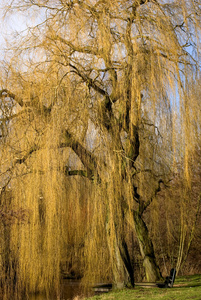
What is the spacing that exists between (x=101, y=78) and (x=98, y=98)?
1.85ft

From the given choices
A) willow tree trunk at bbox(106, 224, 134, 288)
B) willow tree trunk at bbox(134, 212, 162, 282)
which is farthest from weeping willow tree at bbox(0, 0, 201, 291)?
willow tree trunk at bbox(134, 212, 162, 282)

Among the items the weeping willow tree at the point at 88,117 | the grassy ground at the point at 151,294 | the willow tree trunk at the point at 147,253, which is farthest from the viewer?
the willow tree trunk at the point at 147,253

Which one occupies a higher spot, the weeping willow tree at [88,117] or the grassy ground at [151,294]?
the weeping willow tree at [88,117]

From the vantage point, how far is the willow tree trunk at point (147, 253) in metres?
6.45

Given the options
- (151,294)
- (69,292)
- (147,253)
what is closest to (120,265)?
(151,294)

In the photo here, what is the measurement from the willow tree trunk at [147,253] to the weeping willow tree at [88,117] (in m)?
1.13

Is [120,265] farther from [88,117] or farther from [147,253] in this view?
[88,117]

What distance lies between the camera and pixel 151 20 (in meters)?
5.23

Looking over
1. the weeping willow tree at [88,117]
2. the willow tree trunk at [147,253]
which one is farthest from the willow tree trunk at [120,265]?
the willow tree trunk at [147,253]

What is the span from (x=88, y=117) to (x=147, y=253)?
9.48 ft

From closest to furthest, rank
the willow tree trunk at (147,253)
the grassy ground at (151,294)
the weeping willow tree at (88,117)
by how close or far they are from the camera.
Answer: the grassy ground at (151,294)
the weeping willow tree at (88,117)
the willow tree trunk at (147,253)

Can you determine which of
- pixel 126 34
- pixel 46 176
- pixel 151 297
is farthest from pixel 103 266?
pixel 126 34

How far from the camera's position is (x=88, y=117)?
5.06 meters

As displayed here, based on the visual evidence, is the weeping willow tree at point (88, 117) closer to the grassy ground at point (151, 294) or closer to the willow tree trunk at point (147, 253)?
the grassy ground at point (151, 294)
